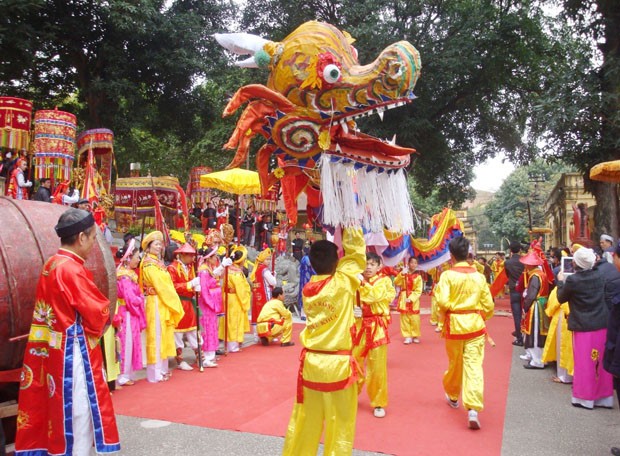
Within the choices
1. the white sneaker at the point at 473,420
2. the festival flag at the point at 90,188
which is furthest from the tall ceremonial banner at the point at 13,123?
the white sneaker at the point at 473,420

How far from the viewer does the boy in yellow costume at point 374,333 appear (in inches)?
197

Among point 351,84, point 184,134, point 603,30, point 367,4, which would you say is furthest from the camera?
point 184,134

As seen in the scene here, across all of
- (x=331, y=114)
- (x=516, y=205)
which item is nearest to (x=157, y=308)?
→ (x=331, y=114)

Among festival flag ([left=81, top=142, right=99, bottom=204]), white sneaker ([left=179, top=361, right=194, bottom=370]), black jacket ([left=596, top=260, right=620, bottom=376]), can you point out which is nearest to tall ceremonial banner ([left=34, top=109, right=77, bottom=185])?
festival flag ([left=81, top=142, right=99, bottom=204])

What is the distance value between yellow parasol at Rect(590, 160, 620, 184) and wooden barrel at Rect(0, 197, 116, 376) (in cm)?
600

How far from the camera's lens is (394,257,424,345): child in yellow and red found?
8.97 metres

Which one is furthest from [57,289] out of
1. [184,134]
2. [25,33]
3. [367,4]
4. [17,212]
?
[184,134]

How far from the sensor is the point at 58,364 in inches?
113

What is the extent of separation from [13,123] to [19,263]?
5.67 m

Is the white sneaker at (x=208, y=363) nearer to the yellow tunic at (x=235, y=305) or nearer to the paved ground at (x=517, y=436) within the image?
the yellow tunic at (x=235, y=305)

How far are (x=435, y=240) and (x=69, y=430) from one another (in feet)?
14.3

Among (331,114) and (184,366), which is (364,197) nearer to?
(331,114)

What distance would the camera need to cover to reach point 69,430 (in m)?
2.87

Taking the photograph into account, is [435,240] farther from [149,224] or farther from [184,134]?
[184,134]
